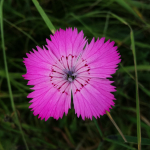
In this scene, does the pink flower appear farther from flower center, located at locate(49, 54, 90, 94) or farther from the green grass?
the green grass

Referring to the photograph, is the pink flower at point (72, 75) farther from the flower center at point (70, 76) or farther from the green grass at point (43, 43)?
the green grass at point (43, 43)

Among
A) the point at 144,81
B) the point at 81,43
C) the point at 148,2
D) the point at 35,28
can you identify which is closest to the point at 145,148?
the point at 144,81

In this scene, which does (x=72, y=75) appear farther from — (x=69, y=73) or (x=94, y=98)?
(x=94, y=98)

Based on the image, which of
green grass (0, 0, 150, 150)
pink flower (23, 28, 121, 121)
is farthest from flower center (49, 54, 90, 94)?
green grass (0, 0, 150, 150)

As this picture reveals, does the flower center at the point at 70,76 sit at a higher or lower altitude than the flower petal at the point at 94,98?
higher

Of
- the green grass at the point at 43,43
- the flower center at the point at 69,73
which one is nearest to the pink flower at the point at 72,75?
the flower center at the point at 69,73

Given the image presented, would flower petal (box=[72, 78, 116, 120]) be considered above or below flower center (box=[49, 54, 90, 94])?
below

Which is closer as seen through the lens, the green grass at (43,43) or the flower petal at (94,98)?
the flower petal at (94,98)

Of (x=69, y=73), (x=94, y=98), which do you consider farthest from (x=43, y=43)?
(x=94, y=98)
